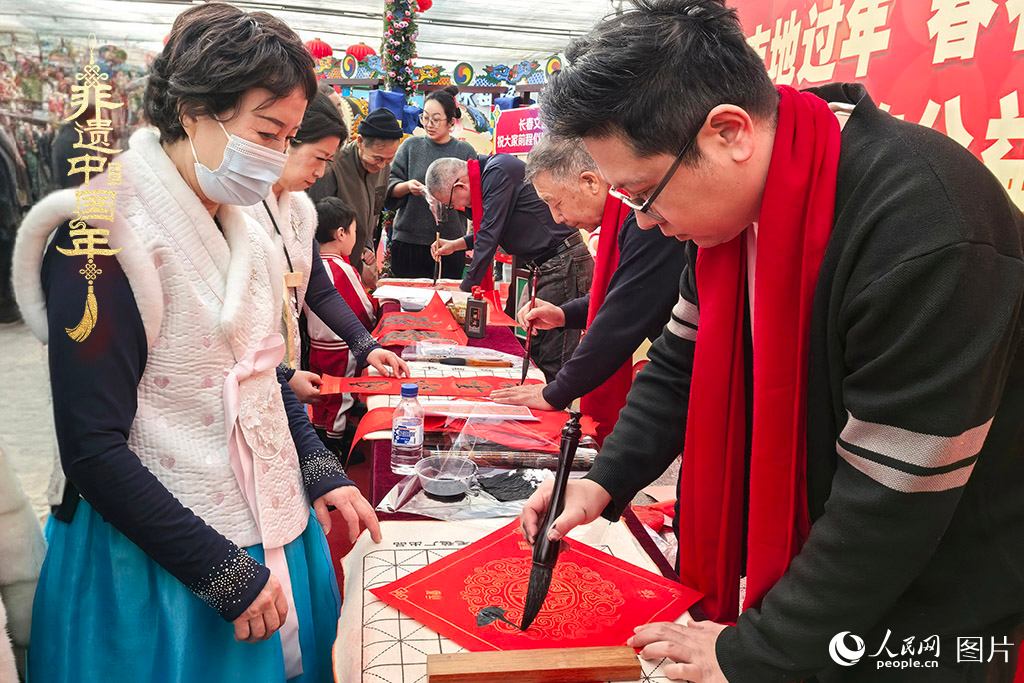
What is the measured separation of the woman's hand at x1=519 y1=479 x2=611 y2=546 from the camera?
3.66 feet

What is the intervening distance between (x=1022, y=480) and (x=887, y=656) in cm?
28

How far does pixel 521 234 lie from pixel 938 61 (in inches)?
77.5

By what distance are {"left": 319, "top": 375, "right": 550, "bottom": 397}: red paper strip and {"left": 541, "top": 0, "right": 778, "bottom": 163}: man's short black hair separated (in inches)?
52.4

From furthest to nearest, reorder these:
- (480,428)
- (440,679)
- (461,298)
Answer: (461,298)
(480,428)
(440,679)

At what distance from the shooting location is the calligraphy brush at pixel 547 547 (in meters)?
1.00

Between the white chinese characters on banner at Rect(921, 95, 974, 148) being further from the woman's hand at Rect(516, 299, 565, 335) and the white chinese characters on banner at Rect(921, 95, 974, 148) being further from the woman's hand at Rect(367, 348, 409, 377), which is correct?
the woman's hand at Rect(367, 348, 409, 377)

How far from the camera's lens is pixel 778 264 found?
2.88 ft

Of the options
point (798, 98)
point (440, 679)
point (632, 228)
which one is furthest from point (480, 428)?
point (798, 98)

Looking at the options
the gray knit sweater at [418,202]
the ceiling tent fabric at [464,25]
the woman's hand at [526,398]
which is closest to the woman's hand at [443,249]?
the gray knit sweater at [418,202]

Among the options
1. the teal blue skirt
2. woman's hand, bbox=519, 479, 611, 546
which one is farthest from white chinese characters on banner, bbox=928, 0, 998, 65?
the teal blue skirt

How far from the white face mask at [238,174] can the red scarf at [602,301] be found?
1.33m

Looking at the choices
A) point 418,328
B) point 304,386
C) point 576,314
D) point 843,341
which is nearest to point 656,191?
point 843,341

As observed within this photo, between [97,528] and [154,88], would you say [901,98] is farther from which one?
[97,528]

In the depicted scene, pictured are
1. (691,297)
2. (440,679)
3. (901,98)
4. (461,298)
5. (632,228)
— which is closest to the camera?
(440,679)
